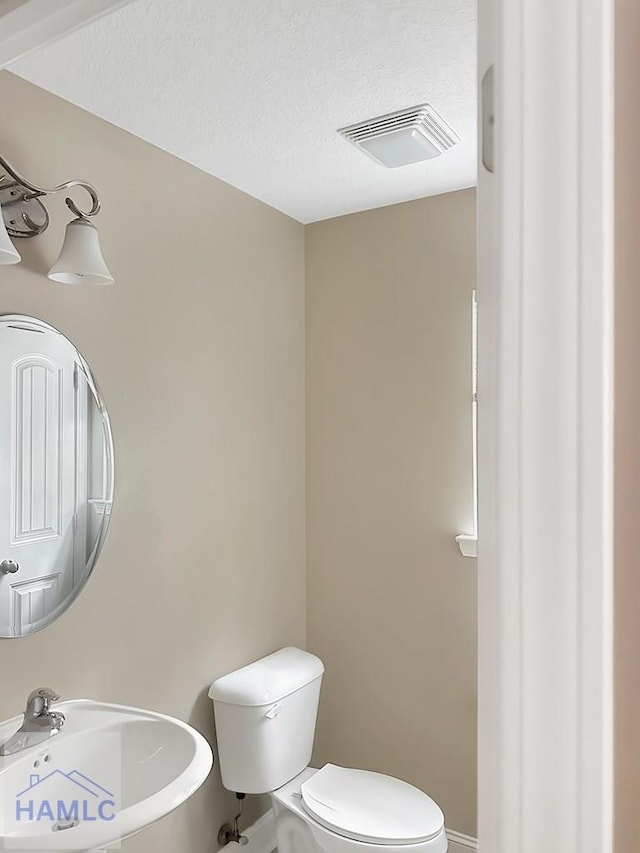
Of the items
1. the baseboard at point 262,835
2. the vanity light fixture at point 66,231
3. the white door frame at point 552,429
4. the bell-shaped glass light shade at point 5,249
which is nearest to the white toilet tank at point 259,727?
the baseboard at point 262,835

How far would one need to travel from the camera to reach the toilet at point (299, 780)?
6.38 ft

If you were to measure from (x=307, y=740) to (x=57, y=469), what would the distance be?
1.26 m

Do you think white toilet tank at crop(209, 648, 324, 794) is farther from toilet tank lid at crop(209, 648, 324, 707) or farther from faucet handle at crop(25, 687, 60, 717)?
faucet handle at crop(25, 687, 60, 717)

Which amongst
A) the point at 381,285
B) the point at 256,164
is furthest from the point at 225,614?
the point at 256,164

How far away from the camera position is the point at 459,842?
7.92 feet

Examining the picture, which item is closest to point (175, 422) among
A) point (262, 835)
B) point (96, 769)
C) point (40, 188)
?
point (40, 188)

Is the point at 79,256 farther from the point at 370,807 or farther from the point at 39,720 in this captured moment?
the point at 370,807

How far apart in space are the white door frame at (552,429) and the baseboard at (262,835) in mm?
2220

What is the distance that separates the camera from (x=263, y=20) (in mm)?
1498

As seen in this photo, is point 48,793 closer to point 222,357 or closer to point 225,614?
point 225,614

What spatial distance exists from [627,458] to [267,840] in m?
2.48

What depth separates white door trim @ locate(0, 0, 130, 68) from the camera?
1.02 meters

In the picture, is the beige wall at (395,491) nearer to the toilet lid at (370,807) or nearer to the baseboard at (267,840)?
the baseboard at (267,840)

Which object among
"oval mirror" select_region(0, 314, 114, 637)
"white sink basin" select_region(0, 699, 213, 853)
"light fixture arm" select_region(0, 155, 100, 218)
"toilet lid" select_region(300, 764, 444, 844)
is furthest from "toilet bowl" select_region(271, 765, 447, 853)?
"light fixture arm" select_region(0, 155, 100, 218)
